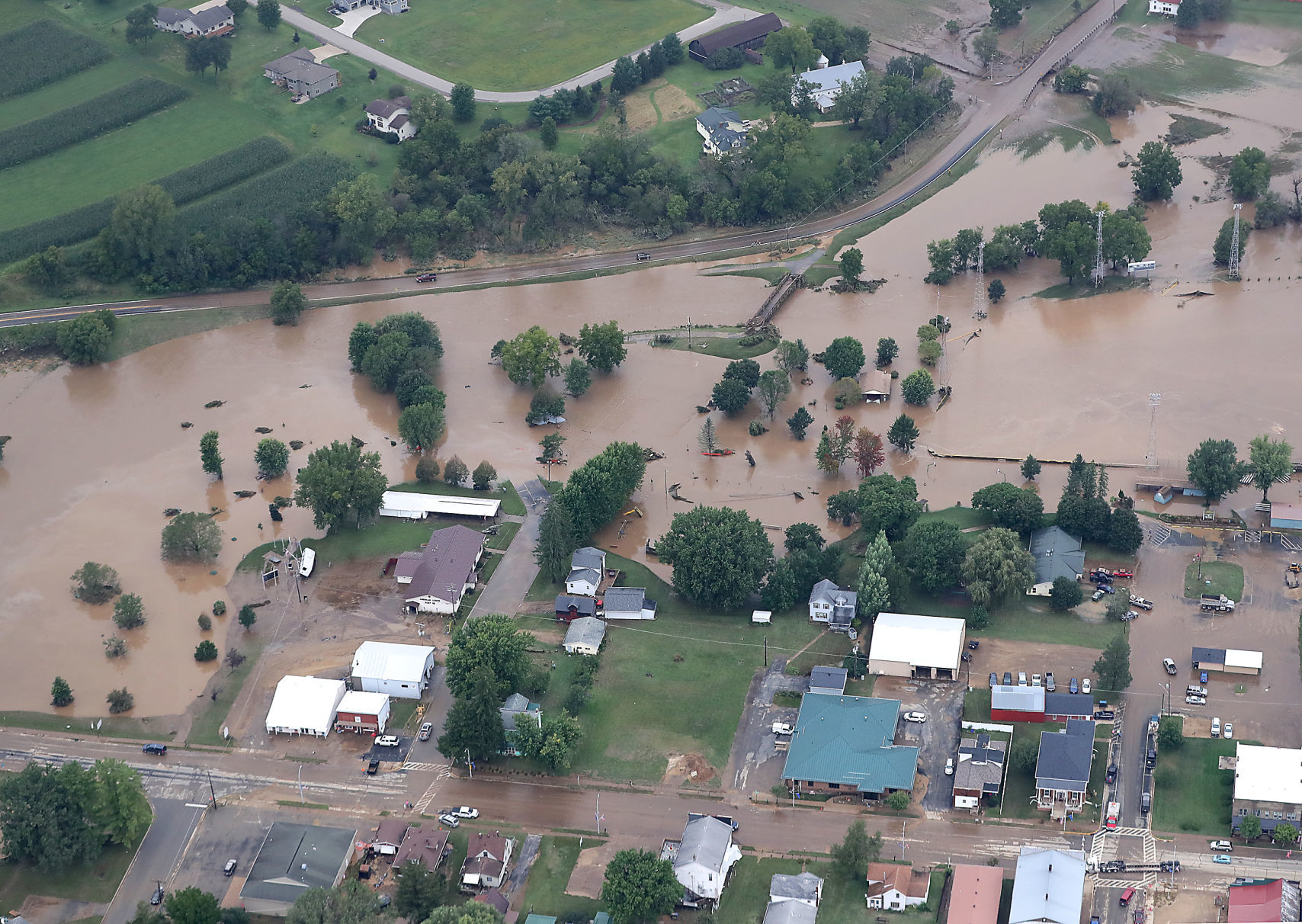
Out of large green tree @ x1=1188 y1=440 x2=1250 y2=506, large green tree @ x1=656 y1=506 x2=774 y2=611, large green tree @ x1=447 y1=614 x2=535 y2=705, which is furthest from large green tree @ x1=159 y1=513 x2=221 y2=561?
large green tree @ x1=1188 y1=440 x2=1250 y2=506

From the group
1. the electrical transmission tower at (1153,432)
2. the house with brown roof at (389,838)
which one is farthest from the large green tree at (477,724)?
the electrical transmission tower at (1153,432)

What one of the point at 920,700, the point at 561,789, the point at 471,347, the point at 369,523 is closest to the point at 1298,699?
the point at 920,700

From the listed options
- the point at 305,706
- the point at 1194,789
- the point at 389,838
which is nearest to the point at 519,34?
the point at 305,706

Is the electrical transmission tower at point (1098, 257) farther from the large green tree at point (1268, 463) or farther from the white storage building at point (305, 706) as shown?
the white storage building at point (305, 706)

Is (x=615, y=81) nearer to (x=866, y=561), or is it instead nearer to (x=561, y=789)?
(x=866, y=561)

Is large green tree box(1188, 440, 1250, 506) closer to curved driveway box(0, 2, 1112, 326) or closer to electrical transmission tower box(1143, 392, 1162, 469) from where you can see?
electrical transmission tower box(1143, 392, 1162, 469)
